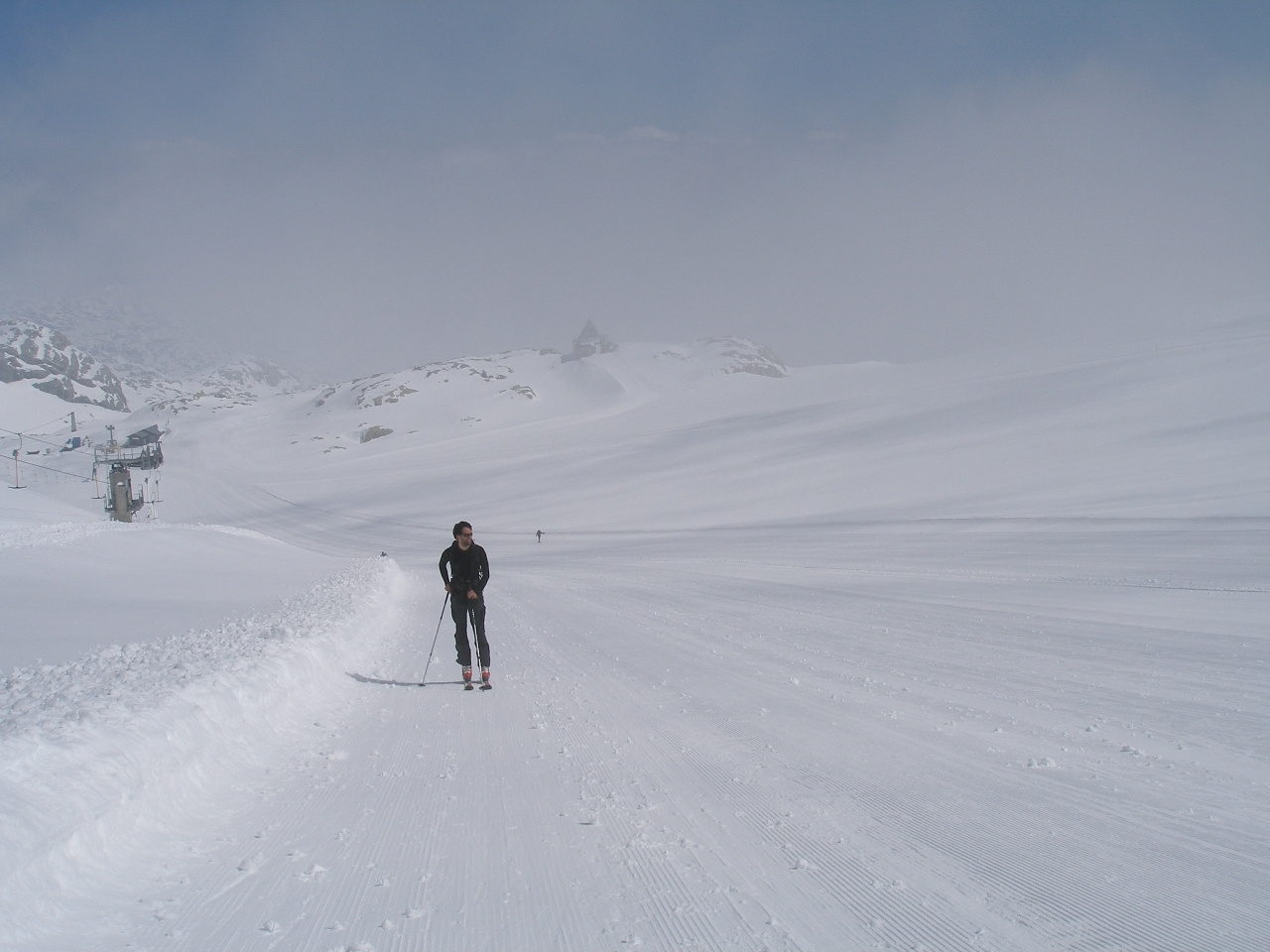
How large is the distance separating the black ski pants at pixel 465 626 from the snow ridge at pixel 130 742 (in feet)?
5.08

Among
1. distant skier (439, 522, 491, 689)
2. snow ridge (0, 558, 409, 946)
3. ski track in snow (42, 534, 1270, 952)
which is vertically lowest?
ski track in snow (42, 534, 1270, 952)

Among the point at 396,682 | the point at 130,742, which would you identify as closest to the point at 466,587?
the point at 396,682

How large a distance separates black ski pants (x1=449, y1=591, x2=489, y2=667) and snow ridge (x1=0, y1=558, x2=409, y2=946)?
5.08 ft

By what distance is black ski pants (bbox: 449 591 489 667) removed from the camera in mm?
Result: 8500

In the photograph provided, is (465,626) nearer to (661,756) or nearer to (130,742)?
(661,756)

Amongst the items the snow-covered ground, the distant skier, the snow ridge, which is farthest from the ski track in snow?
the distant skier

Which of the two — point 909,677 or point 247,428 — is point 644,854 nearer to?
point 909,677

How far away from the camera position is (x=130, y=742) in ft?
16.6

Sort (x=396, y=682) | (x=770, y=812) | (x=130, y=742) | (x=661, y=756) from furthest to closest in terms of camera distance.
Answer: (x=396, y=682)
(x=661, y=756)
(x=130, y=742)
(x=770, y=812)

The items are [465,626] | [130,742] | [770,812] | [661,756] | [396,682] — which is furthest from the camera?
[396,682]

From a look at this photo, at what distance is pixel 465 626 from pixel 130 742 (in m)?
3.95

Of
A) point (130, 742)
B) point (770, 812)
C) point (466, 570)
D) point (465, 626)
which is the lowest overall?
point (770, 812)

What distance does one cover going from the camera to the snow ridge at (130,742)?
A: 151 inches

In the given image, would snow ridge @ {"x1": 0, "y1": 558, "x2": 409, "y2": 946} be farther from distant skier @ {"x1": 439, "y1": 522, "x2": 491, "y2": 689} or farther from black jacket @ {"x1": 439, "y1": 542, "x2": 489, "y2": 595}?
black jacket @ {"x1": 439, "y1": 542, "x2": 489, "y2": 595}
